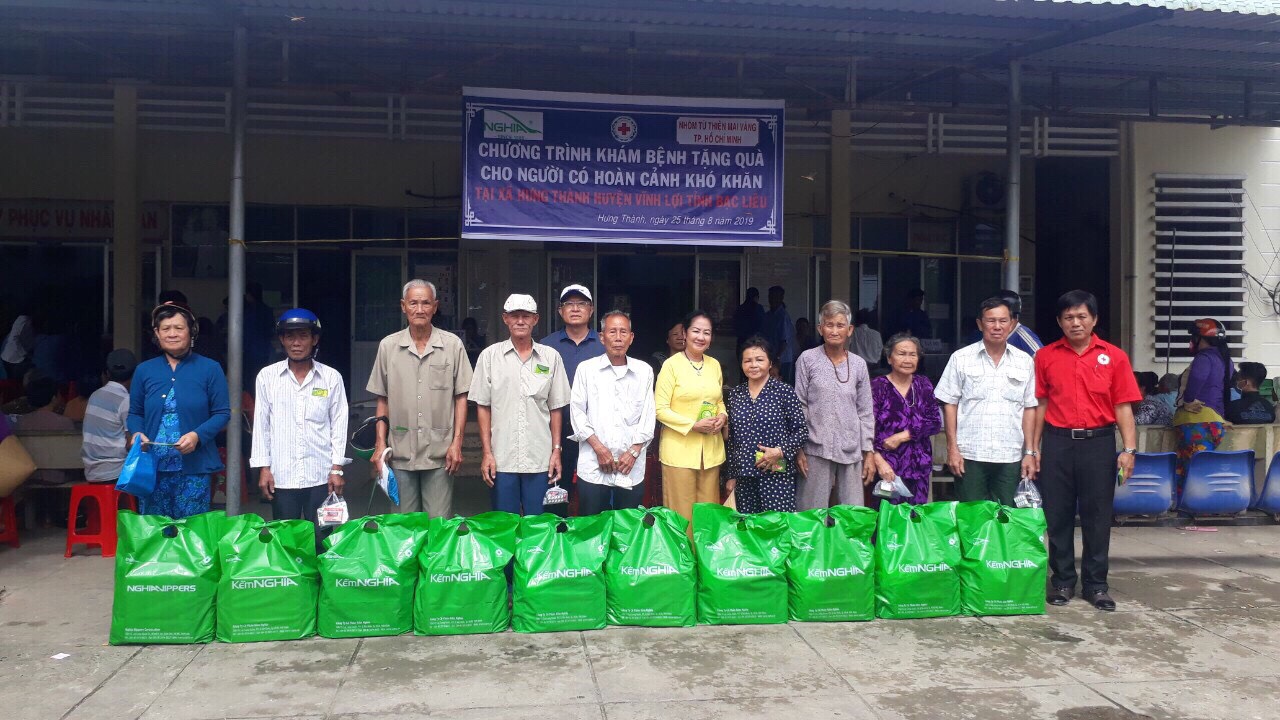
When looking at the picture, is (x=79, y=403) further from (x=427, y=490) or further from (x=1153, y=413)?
(x=1153, y=413)

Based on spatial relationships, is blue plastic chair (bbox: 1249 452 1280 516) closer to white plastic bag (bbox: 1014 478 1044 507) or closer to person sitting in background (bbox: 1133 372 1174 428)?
person sitting in background (bbox: 1133 372 1174 428)

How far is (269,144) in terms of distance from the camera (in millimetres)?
11844

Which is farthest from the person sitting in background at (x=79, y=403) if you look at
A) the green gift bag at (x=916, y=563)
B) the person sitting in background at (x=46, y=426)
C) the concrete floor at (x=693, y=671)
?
the green gift bag at (x=916, y=563)

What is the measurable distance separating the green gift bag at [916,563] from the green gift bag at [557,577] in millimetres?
1504

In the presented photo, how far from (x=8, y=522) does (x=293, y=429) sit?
9.77ft

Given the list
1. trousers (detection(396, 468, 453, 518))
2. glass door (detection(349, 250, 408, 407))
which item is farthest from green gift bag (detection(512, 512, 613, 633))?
glass door (detection(349, 250, 408, 407))

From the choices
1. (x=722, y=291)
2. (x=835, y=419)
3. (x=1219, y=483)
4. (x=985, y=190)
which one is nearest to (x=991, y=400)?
(x=835, y=419)

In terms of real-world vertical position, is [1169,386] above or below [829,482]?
above

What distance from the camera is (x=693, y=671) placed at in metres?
4.83

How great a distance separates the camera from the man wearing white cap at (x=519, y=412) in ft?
18.8

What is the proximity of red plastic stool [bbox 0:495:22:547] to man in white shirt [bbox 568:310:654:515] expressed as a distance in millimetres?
4140

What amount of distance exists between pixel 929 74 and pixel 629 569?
4.77 meters

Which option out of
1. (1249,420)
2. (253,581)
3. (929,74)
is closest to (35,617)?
(253,581)

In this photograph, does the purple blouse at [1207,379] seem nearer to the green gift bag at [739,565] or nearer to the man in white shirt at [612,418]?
the green gift bag at [739,565]
